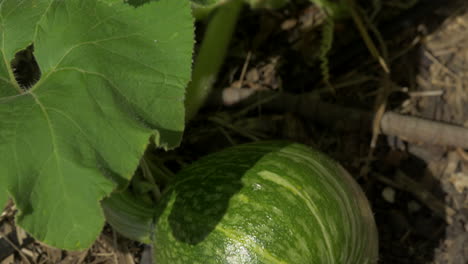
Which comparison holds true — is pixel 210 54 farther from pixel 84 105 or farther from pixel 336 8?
pixel 84 105

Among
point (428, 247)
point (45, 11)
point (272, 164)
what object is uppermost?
point (45, 11)

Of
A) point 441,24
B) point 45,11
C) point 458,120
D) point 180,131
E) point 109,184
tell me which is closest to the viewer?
point 109,184

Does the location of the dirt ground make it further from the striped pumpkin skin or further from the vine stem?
the striped pumpkin skin

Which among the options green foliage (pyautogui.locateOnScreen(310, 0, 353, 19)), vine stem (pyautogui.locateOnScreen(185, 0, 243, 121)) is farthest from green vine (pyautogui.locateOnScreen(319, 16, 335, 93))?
vine stem (pyautogui.locateOnScreen(185, 0, 243, 121))

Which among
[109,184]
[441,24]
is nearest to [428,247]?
[441,24]

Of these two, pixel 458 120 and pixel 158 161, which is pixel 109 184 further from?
pixel 458 120

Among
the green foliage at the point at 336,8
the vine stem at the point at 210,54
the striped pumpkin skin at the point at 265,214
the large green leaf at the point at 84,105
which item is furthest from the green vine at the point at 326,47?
the large green leaf at the point at 84,105

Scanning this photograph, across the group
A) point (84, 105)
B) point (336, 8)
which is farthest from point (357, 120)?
point (84, 105)
